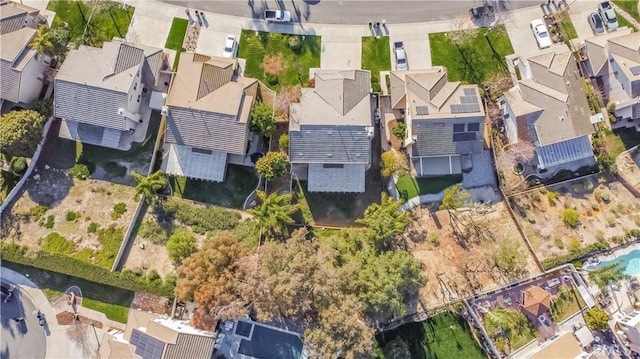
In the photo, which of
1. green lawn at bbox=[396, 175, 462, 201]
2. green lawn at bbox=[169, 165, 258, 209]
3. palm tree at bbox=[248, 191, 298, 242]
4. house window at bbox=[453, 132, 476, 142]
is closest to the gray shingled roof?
palm tree at bbox=[248, 191, 298, 242]

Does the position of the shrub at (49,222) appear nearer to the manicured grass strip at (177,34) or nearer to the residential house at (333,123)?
the manicured grass strip at (177,34)

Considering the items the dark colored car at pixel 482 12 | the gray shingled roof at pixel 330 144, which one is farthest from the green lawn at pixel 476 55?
the gray shingled roof at pixel 330 144

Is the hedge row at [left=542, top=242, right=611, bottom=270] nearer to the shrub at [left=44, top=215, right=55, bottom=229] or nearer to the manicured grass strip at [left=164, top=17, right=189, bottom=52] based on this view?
the manicured grass strip at [left=164, top=17, right=189, bottom=52]

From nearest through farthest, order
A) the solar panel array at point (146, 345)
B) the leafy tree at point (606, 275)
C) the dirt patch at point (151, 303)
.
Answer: the solar panel array at point (146, 345) → the leafy tree at point (606, 275) → the dirt patch at point (151, 303)

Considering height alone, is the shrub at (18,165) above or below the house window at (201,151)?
below

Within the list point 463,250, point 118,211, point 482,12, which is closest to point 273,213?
point 118,211
